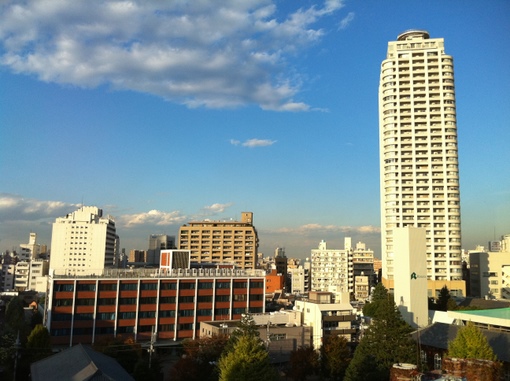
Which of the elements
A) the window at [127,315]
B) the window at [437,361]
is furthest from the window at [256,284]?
the window at [437,361]

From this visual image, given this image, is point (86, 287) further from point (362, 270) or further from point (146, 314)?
point (362, 270)

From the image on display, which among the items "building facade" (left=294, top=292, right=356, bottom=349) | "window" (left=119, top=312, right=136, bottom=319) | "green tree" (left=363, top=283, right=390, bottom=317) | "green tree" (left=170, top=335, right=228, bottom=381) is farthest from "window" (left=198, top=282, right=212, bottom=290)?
"green tree" (left=363, top=283, right=390, bottom=317)

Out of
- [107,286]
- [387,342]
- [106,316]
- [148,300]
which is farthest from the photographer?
[148,300]

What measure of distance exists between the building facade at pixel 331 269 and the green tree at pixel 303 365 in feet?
192

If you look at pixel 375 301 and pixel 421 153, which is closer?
pixel 375 301

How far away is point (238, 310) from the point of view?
5494cm

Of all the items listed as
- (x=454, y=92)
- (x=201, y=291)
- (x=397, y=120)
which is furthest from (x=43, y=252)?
(x=454, y=92)

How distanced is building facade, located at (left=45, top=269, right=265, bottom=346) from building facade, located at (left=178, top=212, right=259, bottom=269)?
49573mm

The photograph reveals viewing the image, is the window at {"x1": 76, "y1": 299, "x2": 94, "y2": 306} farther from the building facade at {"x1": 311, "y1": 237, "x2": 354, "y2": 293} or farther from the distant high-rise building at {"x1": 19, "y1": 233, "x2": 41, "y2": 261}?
the distant high-rise building at {"x1": 19, "y1": 233, "x2": 41, "y2": 261}

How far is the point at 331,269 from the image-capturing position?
310 feet

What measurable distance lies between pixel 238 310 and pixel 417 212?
121ft

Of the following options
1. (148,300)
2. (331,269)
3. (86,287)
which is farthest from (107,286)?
(331,269)

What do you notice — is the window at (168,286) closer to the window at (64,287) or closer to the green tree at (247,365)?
the window at (64,287)

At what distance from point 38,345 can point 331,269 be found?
217 feet
